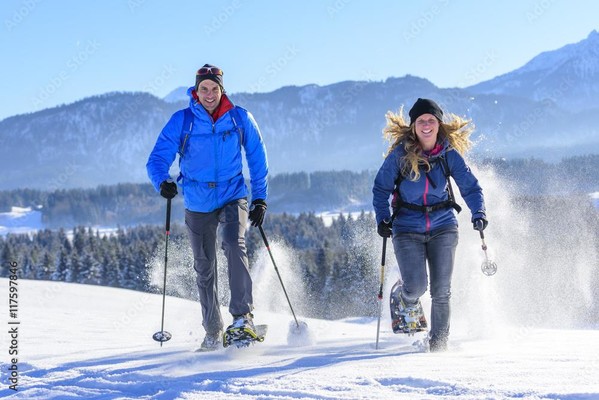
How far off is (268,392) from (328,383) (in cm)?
43

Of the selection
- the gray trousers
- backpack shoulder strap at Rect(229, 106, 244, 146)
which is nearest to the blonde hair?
backpack shoulder strap at Rect(229, 106, 244, 146)

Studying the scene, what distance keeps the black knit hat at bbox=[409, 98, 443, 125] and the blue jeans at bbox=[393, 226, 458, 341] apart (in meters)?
1.08

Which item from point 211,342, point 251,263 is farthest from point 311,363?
point 251,263

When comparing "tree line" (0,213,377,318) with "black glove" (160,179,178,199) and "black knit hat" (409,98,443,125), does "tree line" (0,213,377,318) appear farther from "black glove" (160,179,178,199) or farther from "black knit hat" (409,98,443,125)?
"black glove" (160,179,178,199)

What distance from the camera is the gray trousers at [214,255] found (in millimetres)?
5742

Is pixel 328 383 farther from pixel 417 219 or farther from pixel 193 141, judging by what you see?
pixel 193 141

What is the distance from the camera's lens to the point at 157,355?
5582mm

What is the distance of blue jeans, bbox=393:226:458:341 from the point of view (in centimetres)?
565

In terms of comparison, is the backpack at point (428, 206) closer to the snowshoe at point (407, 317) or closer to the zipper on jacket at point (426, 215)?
the zipper on jacket at point (426, 215)

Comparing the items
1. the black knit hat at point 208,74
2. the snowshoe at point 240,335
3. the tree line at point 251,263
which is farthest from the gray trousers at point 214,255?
the tree line at point 251,263

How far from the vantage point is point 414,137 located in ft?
19.0

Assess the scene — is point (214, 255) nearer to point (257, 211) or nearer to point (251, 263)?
point (257, 211)

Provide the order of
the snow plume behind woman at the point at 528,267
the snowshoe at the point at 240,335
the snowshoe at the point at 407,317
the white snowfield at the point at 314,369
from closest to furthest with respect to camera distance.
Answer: the white snowfield at the point at 314,369 → the snowshoe at the point at 240,335 → the snowshoe at the point at 407,317 → the snow plume behind woman at the point at 528,267

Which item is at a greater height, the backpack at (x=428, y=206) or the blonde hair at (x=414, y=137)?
the blonde hair at (x=414, y=137)
